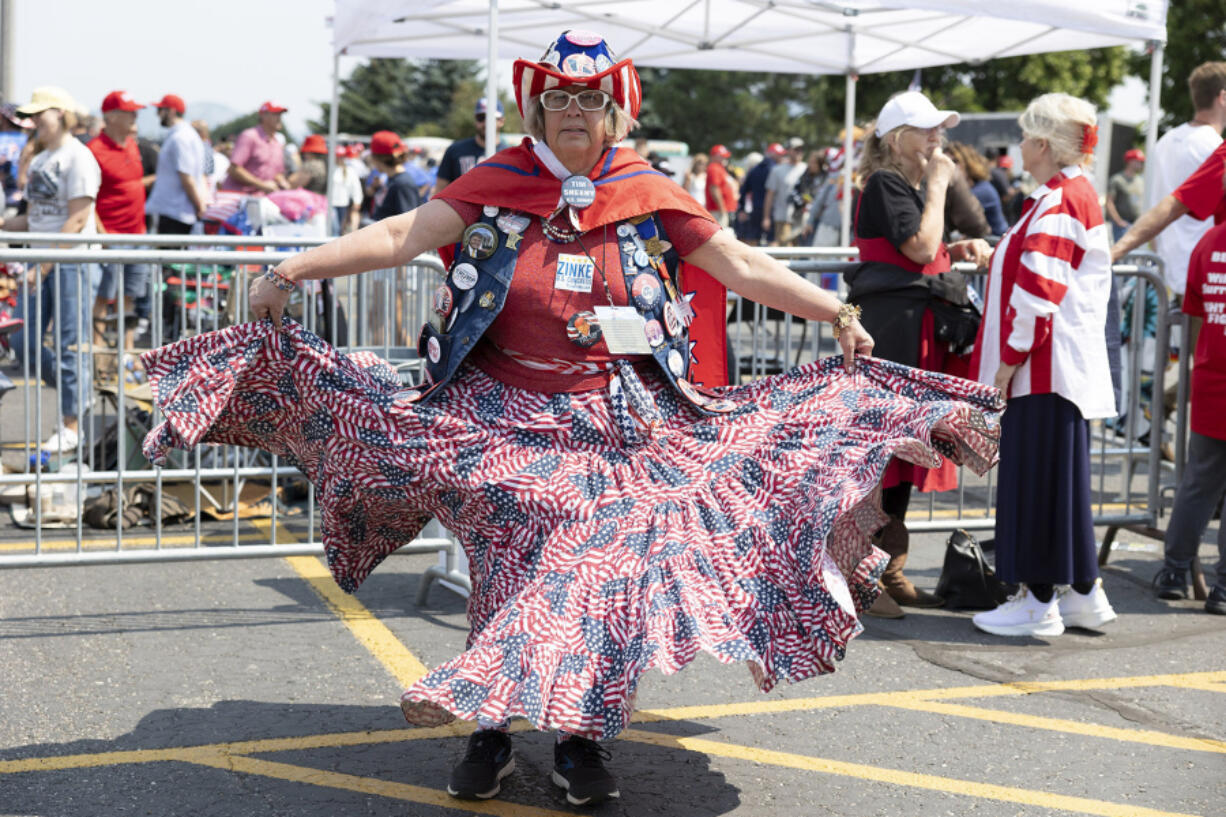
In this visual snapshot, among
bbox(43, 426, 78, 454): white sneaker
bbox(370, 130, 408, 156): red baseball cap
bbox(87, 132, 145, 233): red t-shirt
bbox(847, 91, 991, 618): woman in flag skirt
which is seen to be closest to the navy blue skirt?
bbox(847, 91, 991, 618): woman in flag skirt

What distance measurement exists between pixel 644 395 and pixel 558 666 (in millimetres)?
940

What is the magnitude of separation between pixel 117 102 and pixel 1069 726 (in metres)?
8.42

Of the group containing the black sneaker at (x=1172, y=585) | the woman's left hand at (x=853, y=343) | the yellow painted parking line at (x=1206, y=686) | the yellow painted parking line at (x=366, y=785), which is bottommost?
the yellow painted parking line at (x=366, y=785)

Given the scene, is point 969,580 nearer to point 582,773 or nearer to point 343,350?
point 582,773

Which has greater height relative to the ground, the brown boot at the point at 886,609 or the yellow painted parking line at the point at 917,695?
the brown boot at the point at 886,609

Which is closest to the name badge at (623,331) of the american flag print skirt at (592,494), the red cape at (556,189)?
the american flag print skirt at (592,494)

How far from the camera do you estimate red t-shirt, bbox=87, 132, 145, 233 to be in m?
10.9

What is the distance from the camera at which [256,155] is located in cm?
1588

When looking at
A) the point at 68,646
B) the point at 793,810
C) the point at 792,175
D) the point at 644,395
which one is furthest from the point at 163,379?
the point at 792,175

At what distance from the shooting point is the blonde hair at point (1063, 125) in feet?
18.6

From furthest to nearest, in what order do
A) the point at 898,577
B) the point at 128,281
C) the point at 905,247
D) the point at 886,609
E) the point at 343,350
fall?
the point at 128,281 < the point at 343,350 < the point at 898,577 < the point at 886,609 < the point at 905,247

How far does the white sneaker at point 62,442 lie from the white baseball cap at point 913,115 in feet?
12.8

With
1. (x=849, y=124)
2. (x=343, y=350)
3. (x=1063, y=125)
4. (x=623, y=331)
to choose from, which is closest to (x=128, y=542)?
(x=343, y=350)

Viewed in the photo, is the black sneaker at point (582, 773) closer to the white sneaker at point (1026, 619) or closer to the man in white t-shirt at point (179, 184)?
the white sneaker at point (1026, 619)
